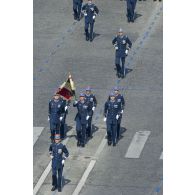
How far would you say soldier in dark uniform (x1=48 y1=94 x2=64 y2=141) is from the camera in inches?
1120

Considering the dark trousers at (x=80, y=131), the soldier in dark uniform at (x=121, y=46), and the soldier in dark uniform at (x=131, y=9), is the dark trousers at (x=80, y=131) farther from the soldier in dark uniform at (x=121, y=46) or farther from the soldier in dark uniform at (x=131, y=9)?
the soldier in dark uniform at (x=131, y=9)

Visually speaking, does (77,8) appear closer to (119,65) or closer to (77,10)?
(77,10)

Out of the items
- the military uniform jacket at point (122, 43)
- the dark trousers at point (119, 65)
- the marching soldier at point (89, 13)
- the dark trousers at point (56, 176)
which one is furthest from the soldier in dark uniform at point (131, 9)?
the dark trousers at point (56, 176)

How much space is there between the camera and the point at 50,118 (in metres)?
28.8

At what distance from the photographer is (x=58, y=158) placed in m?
24.9

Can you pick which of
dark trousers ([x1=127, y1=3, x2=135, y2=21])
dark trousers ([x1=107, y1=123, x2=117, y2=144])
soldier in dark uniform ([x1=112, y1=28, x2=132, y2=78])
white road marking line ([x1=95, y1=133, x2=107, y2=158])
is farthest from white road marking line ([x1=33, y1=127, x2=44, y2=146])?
dark trousers ([x1=127, y1=3, x2=135, y2=21])

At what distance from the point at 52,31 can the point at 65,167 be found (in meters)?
15.5

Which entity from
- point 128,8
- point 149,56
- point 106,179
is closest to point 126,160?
point 106,179

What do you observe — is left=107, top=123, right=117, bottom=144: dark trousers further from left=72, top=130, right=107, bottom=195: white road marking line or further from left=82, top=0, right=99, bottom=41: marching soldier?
left=82, top=0, right=99, bottom=41: marching soldier

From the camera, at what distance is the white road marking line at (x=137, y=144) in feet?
91.2

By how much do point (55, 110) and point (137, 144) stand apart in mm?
3324

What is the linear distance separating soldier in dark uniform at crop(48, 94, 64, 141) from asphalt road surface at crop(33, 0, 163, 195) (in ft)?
2.16

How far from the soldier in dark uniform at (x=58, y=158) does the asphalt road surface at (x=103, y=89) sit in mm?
418
